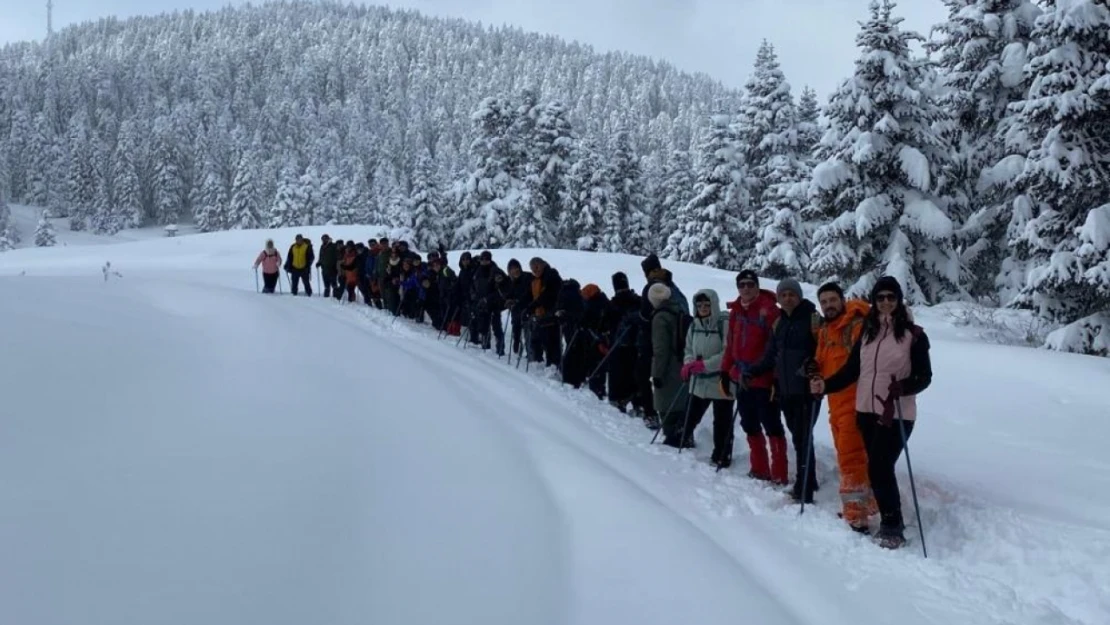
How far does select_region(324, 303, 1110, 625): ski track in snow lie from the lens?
4.98 metres

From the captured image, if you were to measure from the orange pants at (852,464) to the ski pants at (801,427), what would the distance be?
516 mm

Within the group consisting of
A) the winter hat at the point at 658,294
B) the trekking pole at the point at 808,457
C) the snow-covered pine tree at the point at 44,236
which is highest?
the winter hat at the point at 658,294

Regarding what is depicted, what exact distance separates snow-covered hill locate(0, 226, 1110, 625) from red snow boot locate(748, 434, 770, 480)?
30 cm

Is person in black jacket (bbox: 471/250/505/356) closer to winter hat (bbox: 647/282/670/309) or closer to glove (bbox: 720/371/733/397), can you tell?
winter hat (bbox: 647/282/670/309)

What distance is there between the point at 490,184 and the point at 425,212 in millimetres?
5713

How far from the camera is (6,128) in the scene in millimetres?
109500

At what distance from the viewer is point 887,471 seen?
6.07m

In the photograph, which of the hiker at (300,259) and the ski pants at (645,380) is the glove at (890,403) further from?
the hiker at (300,259)

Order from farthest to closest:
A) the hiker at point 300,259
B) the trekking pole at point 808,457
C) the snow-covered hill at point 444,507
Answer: the hiker at point 300,259 < the trekking pole at point 808,457 < the snow-covered hill at point 444,507

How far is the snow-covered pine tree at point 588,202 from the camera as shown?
137 feet

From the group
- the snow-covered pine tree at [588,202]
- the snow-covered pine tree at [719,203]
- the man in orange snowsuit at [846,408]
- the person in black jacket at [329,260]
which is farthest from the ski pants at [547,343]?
the snow-covered pine tree at [588,202]

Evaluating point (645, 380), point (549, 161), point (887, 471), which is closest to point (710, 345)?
point (645, 380)

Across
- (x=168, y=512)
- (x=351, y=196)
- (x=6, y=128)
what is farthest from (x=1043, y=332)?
(x=6, y=128)

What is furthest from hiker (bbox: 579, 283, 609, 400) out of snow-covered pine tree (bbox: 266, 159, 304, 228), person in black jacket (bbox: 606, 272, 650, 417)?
snow-covered pine tree (bbox: 266, 159, 304, 228)
